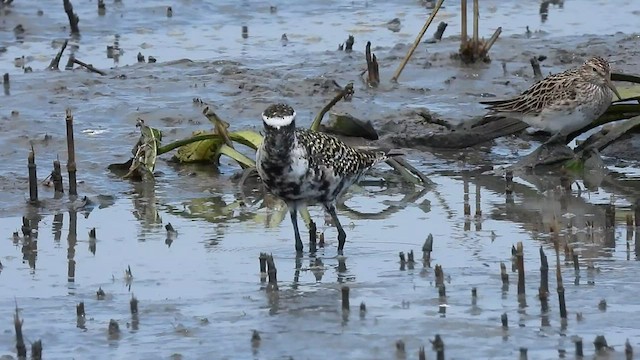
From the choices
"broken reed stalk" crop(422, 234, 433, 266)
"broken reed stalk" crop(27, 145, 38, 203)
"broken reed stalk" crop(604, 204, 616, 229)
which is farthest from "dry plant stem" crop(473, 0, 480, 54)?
"broken reed stalk" crop(422, 234, 433, 266)

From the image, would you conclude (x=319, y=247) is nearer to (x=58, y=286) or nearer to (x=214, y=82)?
(x=58, y=286)

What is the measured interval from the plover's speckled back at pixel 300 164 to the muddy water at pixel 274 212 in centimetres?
42

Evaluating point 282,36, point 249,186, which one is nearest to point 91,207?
point 249,186

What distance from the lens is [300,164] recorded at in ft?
34.3

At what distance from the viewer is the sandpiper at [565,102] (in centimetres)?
1359

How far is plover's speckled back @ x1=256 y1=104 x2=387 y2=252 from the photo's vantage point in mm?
10250

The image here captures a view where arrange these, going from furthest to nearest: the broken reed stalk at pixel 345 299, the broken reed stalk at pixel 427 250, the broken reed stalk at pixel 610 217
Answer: the broken reed stalk at pixel 610 217
the broken reed stalk at pixel 427 250
the broken reed stalk at pixel 345 299

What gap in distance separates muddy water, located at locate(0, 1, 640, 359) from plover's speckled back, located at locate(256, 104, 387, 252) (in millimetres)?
424

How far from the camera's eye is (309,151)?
1058 cm

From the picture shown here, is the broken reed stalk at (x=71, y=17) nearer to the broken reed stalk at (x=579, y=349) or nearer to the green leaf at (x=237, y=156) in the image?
the green leaf at (x=237, y=156)

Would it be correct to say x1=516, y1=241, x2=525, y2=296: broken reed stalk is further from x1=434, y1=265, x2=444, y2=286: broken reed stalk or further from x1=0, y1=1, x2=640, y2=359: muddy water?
x1=434, y1=265, x2=444, y2=286: broken reed stalk

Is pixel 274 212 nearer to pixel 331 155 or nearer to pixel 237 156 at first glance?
pixel 237 156

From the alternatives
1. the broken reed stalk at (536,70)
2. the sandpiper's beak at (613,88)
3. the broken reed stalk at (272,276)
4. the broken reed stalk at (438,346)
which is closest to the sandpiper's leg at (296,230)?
the broken reed stalk at (272,276)

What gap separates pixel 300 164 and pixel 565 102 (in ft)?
13.0
